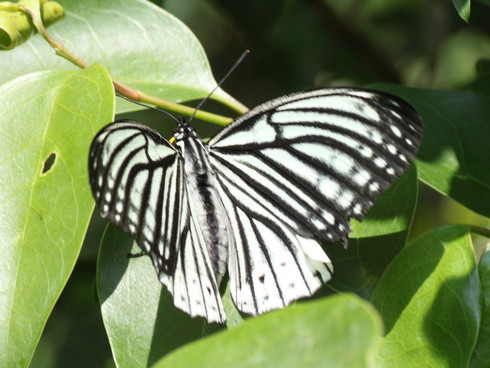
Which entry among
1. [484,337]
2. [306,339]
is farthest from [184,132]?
[306,339]

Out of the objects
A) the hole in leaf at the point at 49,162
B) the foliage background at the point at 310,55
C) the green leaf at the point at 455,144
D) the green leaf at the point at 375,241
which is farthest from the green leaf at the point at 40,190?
the foliage background at the point at 310,55

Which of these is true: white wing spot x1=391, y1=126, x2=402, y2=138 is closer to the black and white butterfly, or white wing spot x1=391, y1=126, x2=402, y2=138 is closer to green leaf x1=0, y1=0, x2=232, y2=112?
the black and white butterfly

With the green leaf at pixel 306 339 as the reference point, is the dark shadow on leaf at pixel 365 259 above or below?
below

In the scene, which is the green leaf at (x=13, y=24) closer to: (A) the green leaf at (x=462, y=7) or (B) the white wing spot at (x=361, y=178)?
(B) the white wing spot at (x=361, y=178)

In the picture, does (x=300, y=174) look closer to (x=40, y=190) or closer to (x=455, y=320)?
(x=455, y=320)

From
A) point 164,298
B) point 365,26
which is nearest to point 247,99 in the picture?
point 365,26

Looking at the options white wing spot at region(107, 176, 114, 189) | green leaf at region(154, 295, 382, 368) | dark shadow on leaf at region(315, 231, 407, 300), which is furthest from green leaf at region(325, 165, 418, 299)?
green leaf at region(154, 295, 382, 368)
